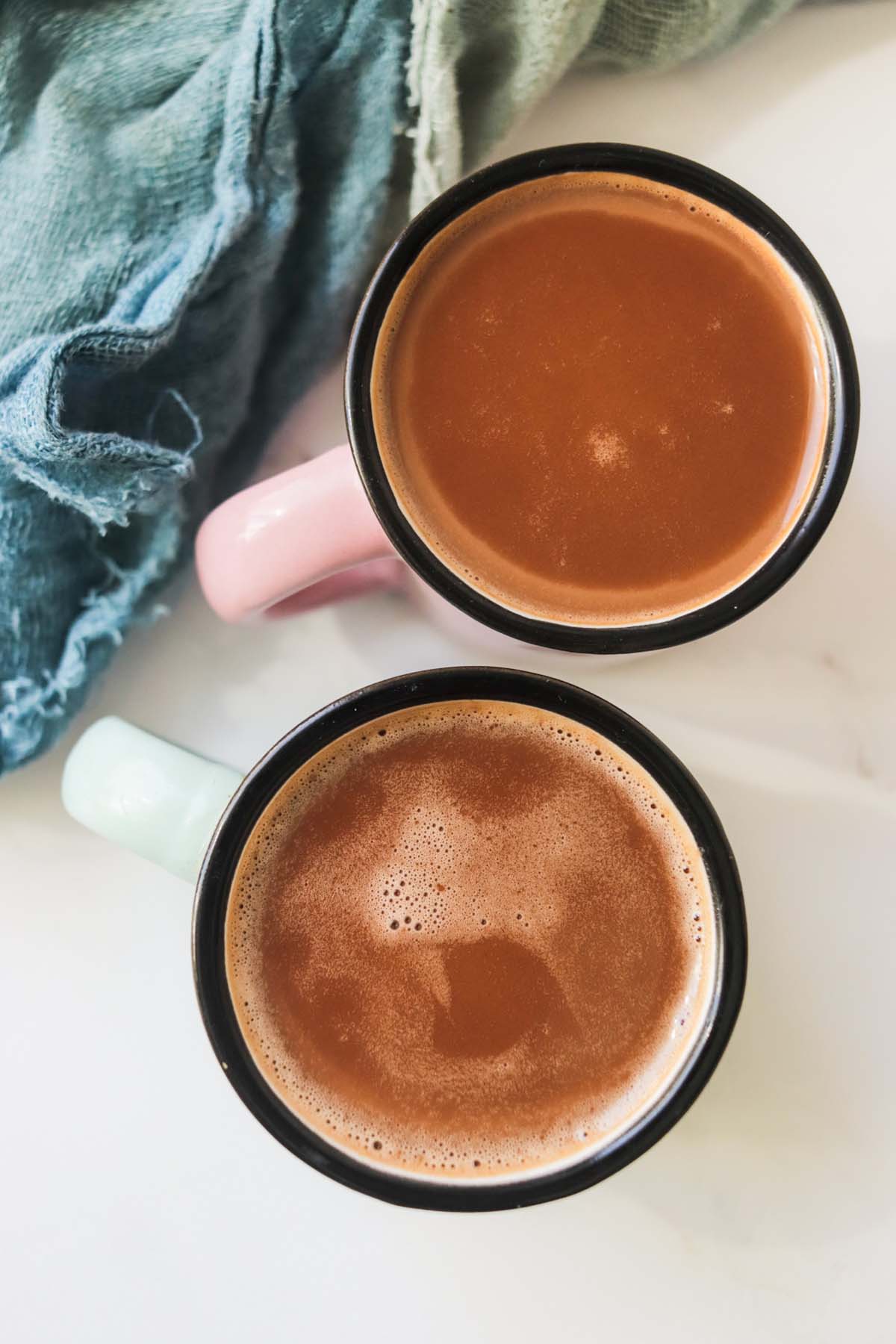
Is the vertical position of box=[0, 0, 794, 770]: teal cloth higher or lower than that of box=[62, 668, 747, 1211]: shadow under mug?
higher

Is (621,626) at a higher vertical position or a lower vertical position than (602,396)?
lower

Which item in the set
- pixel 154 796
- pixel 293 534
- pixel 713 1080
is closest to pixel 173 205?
pixel 293 534

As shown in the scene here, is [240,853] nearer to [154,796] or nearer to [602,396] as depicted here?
[154,796]

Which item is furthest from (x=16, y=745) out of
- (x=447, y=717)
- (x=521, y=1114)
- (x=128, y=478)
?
(x=521, y=1114)

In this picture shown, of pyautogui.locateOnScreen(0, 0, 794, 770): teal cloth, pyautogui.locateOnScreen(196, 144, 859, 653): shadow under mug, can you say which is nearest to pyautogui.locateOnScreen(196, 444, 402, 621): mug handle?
pyautogui.locateOnScreen(196, 144, 859, 653): shadow under mug

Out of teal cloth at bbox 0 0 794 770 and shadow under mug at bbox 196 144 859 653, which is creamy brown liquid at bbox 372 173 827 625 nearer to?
shadow under mug at bbox 196 144 859 653

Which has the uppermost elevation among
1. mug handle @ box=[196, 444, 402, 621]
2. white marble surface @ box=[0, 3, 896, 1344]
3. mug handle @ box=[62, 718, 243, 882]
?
mug handle @ box=[196, 444, 402, 621]
